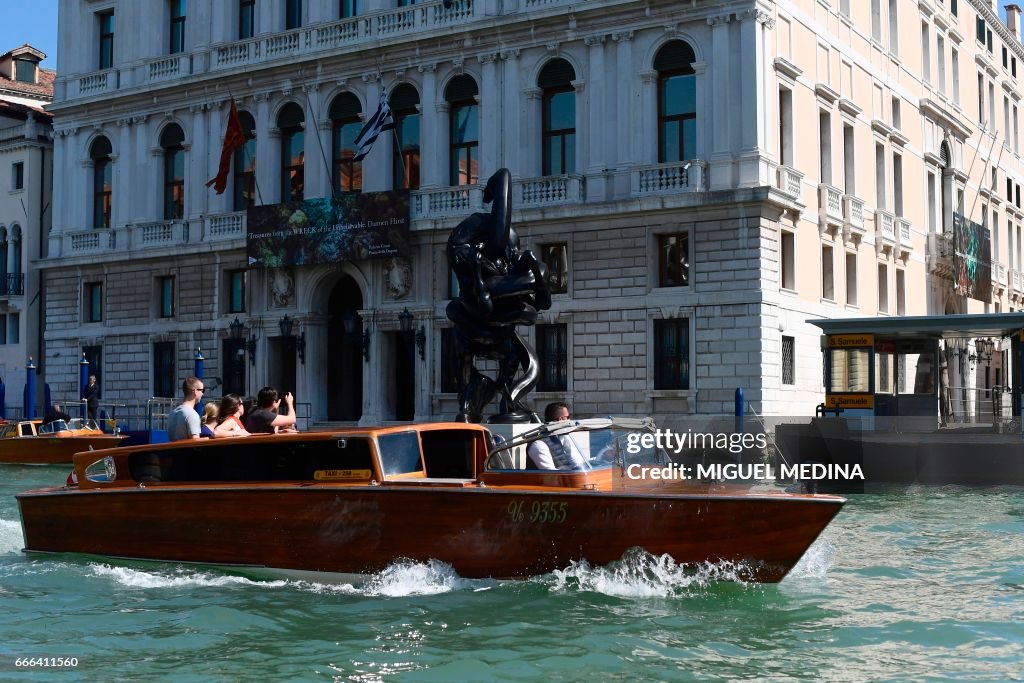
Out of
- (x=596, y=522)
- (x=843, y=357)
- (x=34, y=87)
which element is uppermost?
(x=34, y=87)

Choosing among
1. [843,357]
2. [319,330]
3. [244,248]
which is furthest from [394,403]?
[843,357]

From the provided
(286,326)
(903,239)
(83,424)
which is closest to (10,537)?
(83,424)

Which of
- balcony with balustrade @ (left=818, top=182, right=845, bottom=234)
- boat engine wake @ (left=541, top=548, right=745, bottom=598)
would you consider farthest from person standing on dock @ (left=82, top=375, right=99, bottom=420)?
boat engine wake @ (left=541, top=548, right=745, bottom=598)

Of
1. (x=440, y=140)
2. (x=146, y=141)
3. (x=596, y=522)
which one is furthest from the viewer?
(x=146, y=141)

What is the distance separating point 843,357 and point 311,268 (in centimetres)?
1454

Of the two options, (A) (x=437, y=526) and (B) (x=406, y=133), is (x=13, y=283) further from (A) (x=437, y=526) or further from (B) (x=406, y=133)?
(A) (x=437, y=526)

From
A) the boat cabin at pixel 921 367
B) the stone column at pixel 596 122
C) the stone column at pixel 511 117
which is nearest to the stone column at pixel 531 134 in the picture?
the stone column at pixel 511 117

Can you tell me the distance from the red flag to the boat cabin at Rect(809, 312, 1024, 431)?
607 inches

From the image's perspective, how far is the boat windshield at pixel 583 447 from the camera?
1027cm

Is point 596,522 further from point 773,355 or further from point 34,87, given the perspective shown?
point 34,87

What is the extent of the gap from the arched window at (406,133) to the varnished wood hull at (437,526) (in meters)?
20.2

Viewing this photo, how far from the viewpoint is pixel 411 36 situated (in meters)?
30.8

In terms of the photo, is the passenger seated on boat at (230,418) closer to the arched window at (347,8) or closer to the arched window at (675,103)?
the arched window at (675,103)

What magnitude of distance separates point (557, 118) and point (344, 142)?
6075 mm
